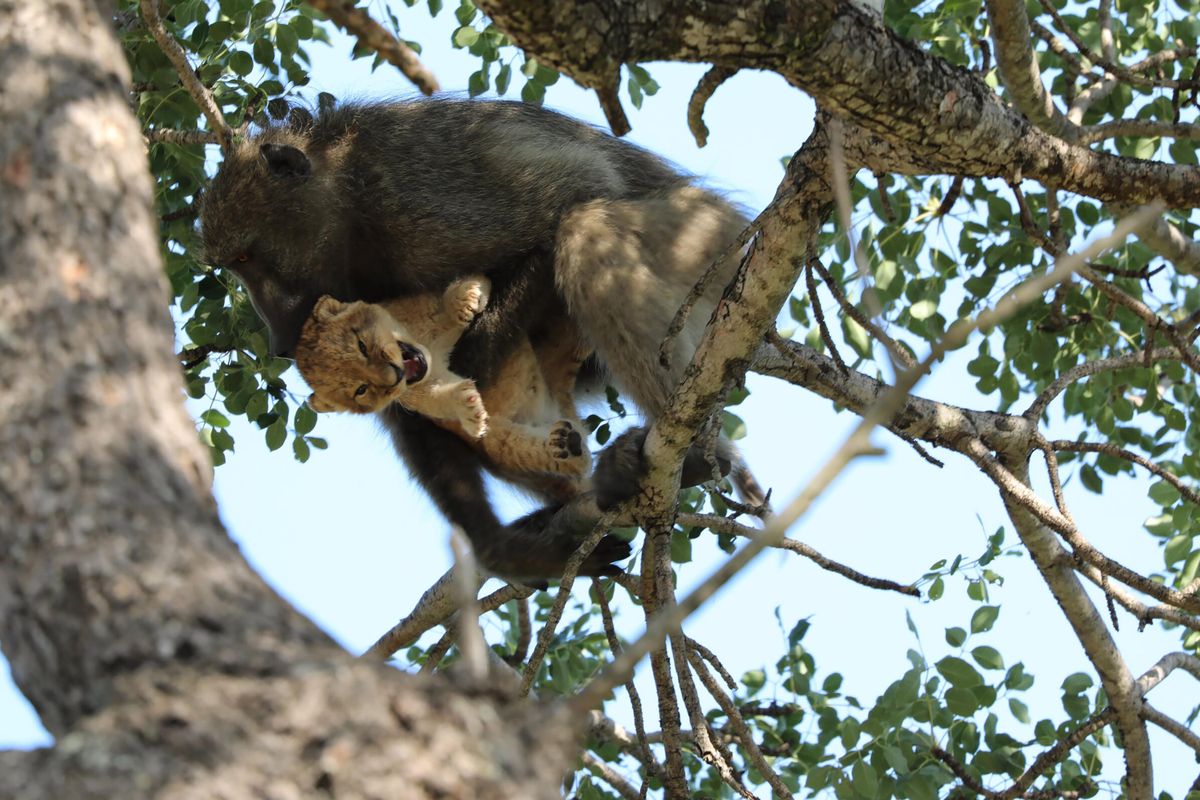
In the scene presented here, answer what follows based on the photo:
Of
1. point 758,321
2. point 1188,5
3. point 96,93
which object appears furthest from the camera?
point 1188,5

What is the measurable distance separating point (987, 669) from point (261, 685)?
2.90 m

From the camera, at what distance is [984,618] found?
146 inches

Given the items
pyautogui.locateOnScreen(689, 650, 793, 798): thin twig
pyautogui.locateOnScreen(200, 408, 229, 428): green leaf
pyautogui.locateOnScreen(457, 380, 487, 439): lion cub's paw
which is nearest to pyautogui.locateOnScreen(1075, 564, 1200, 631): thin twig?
pyautogui.locateOnScreen(689, 650, 793, 798): thin twig

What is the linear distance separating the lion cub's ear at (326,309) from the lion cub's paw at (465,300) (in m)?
0.37

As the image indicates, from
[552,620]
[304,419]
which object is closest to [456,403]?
[304,419]

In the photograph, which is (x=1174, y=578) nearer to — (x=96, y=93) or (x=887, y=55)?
(x=887, y=55)

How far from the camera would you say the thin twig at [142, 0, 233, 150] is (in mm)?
3299

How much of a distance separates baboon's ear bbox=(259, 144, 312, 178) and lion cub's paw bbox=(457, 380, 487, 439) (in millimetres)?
1031

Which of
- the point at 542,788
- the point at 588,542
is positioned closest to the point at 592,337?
the point at 588,542

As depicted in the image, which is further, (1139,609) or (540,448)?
(540,448)

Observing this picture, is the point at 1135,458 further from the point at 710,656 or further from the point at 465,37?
the point at 465,37

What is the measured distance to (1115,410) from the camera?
16.3 ft

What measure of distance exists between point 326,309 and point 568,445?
834mm

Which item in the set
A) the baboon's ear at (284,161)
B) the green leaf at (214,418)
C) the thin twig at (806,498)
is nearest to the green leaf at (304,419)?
the green leaf at (214,418)
